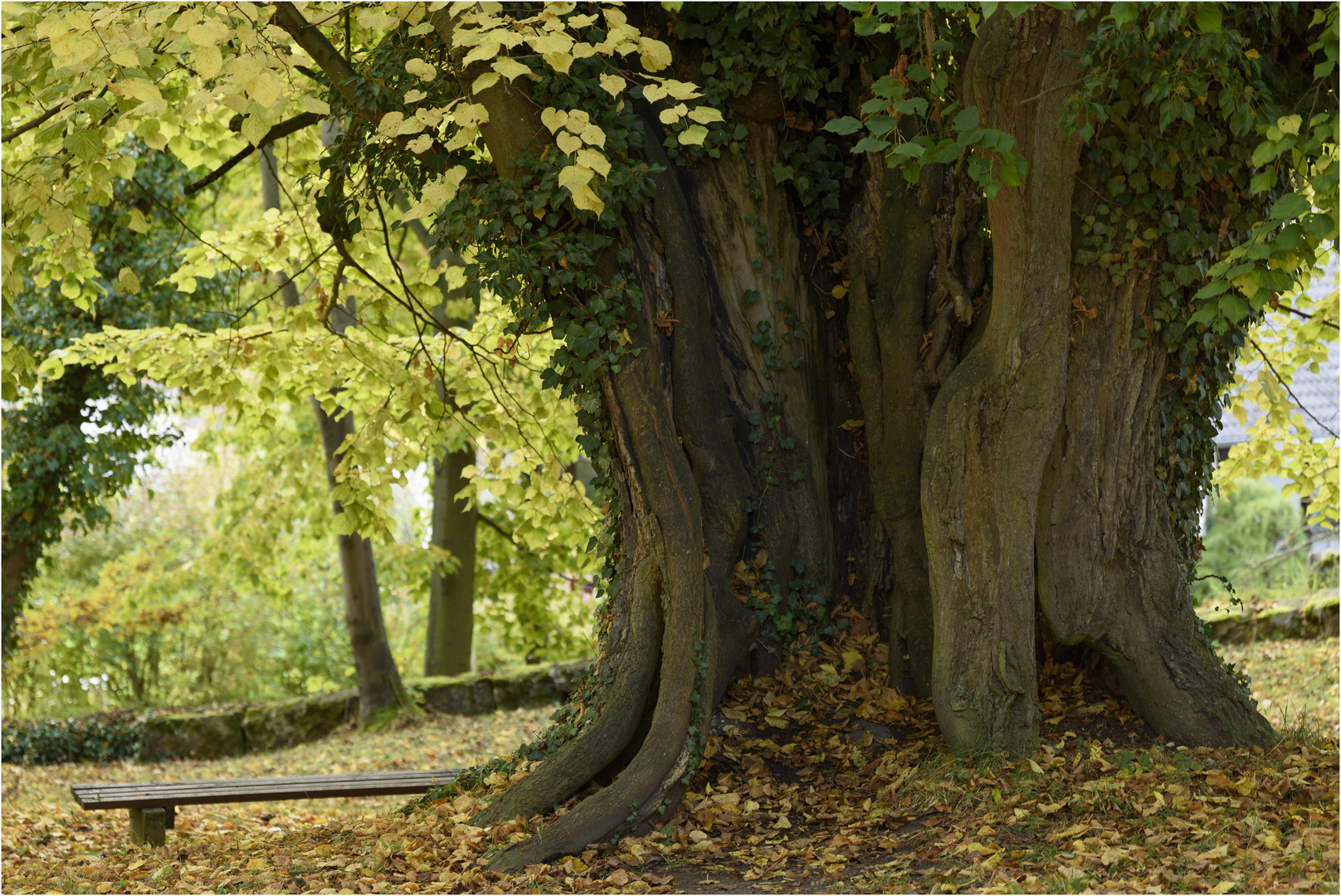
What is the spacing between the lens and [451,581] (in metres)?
12.7

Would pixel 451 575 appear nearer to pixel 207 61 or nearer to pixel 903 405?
pixel 903 405

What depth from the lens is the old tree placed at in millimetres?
4254

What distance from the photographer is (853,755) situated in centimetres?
474

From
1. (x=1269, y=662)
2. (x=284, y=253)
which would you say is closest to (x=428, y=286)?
(x=284, y=253)

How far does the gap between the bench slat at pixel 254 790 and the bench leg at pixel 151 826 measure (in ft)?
0.42

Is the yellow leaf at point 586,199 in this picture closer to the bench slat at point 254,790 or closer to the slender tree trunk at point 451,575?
the bench slat at point 254,790

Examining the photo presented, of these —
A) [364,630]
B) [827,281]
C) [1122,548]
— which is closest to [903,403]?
[827,281]

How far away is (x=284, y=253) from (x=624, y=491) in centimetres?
368

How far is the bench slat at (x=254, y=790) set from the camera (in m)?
5.55

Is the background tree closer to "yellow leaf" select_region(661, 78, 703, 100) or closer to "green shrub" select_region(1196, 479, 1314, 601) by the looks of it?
"yellow leaf" select_region(661, 78, 703, 100)

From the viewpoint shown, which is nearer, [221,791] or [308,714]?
[221,791]

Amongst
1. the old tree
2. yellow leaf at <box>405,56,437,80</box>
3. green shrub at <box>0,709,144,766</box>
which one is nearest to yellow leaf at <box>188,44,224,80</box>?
the old tree

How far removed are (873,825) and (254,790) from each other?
3.46 metres

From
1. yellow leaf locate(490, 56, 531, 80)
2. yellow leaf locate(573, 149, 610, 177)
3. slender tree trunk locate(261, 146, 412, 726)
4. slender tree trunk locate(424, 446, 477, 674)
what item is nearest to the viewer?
yellow leaf locate(490, 56, 531, 80)
